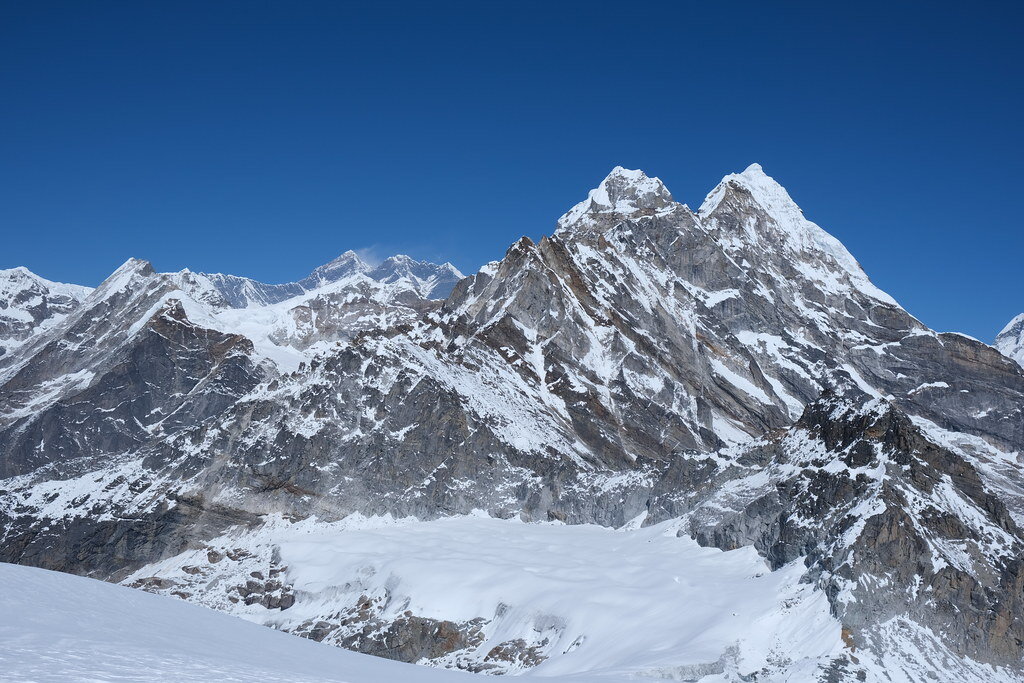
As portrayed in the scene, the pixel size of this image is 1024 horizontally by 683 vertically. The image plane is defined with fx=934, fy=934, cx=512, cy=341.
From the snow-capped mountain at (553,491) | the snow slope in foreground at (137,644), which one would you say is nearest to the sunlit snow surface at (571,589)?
the snow-capped mountain at (553,491)

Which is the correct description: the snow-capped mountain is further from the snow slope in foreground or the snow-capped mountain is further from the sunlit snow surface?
the snow slope in foreground

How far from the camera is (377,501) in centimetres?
10969

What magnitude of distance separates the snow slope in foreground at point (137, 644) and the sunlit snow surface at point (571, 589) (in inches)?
801

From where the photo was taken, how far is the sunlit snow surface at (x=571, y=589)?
56938 mm

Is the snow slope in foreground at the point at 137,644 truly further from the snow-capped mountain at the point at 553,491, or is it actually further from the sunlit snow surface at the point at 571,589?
the snow-capped mountain at the point at 553,491

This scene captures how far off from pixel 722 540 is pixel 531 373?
70.5 meters

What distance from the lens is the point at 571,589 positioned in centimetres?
7531

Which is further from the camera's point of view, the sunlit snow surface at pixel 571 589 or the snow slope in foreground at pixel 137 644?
the sunlit snow surface at pixel 571 589

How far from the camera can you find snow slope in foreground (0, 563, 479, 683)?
1992 cm

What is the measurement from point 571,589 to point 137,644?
5509 cm

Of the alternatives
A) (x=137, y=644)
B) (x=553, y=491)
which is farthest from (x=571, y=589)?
(x=137, y=644)

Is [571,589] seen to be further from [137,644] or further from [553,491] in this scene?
[137,644]

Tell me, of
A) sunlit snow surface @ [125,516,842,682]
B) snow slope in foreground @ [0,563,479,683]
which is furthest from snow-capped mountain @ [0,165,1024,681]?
snow slope in foreground @ [0,563,479,683]

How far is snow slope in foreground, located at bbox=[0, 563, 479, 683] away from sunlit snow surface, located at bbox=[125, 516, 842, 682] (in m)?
20.3
